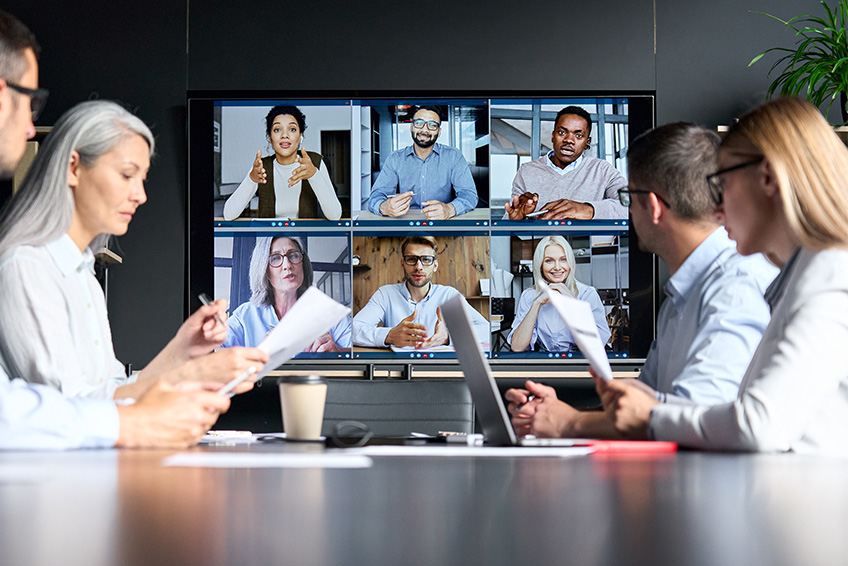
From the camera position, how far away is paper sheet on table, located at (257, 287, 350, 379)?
147 centimetres

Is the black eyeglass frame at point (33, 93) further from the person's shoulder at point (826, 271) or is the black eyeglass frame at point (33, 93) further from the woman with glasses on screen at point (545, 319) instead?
the woman with glasses on screen at point (545, 319)

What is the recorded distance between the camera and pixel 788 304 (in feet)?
4.59

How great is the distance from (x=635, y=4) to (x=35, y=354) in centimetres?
365

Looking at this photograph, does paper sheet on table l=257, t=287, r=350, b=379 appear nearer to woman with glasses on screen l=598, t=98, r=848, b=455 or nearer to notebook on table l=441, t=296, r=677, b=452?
notebook on table l=441, t=296, r=677, b=452

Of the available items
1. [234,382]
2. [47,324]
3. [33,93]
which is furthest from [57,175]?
[234,382]

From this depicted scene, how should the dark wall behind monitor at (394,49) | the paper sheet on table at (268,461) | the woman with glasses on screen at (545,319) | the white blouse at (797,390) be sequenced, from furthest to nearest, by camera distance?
the dark wall behind monitor at (394,49), the woman with glasses on screen at (545,319), the white blouse at (797,390), the paper sheet on table at (268,461)

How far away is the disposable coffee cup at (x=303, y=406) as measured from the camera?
1650 millimetres

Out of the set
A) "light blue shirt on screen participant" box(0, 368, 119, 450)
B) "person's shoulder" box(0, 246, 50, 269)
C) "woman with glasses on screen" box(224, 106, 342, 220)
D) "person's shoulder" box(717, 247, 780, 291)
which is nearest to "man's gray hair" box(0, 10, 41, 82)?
"person's shoulder" box(0, 246, 50, 269)

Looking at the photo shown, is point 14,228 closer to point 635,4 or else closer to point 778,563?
point 778,563

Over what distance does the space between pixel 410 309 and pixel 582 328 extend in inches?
107

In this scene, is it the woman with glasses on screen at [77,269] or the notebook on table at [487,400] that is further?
the woman with glasses on screen at [77,269]

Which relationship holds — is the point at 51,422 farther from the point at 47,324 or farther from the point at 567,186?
the point at 567,186

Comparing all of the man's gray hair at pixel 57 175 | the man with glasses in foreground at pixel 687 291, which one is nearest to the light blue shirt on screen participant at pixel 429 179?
the man with glasses in foreground at pixel 687 291

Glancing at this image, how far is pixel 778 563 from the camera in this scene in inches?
17.8
